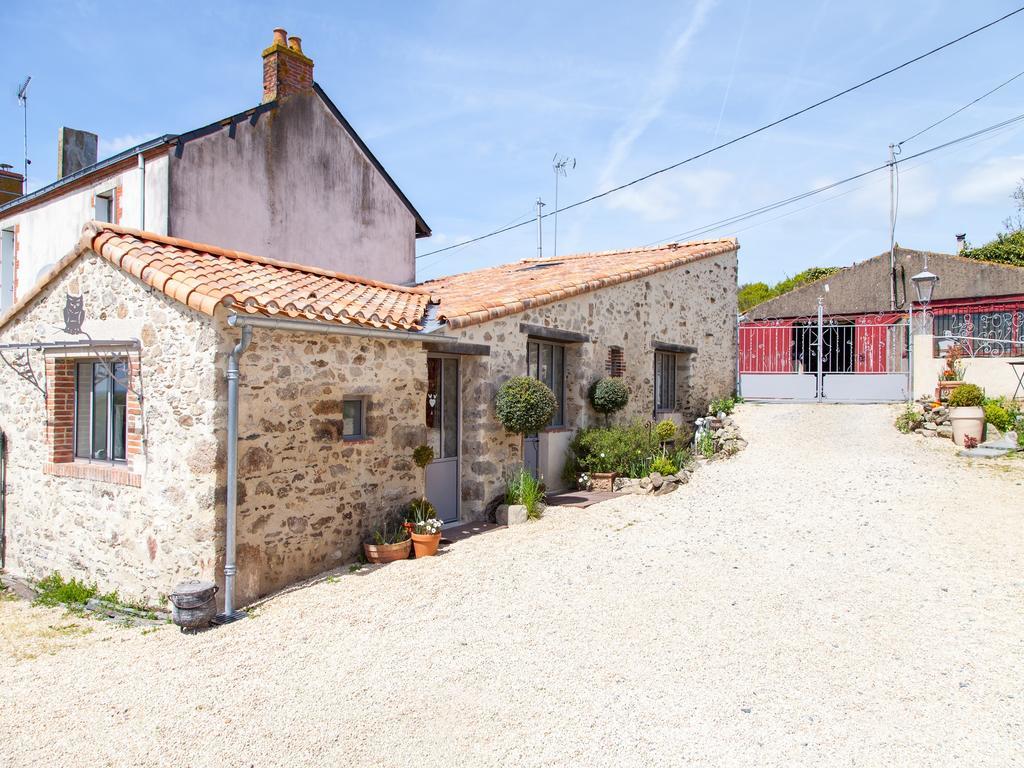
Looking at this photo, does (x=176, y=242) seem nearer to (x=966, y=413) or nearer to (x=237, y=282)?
(x=237, y=282)

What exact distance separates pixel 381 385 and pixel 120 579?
3188 mm

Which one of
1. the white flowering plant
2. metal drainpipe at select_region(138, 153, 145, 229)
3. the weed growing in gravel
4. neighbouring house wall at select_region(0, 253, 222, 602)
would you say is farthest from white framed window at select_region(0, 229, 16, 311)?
the weed growing in gravel

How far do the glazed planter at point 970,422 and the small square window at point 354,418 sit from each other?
9.57 m

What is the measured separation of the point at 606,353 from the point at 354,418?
5.47 metres

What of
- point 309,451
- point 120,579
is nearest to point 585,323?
point 309,451

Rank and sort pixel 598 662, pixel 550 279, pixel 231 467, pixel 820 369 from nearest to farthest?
pixel 598 662 < pixel 231 467 < pixel 550 279 < pixel 820 369

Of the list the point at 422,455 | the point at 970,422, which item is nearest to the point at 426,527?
the point at 422,455

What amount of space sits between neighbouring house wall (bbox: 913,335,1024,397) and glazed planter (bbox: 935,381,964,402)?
571mm

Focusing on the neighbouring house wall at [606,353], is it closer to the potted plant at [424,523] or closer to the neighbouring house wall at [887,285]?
the potted plant at [424,523]

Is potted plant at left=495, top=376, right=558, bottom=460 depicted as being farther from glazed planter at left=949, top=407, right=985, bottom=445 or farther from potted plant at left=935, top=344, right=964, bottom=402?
potted plant at left=935, top=344, right=964, bottom=402

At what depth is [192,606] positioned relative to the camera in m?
5.27

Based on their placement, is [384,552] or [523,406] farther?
[523,406]

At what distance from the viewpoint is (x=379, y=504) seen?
7254mm

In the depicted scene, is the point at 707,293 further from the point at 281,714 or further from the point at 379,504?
the point at 281,714
